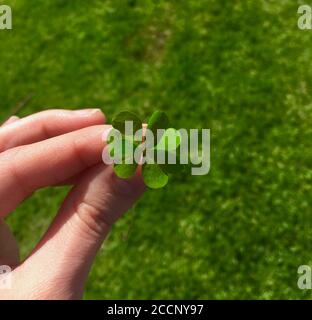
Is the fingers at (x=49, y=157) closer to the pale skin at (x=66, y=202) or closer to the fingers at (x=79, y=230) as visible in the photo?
the pale skin at (x=66, y=202)

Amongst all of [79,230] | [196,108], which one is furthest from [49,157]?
[196,108]

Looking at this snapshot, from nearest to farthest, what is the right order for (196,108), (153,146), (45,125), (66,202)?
(153,146) < (66,202) < (45,125) < (196,108)

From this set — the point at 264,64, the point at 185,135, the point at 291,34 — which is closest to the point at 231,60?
the point at 264,64

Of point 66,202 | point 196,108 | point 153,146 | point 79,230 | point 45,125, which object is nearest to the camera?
point 153,146

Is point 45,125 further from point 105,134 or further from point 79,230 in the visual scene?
point 79,230

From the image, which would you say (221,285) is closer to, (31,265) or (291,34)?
(31,265)
